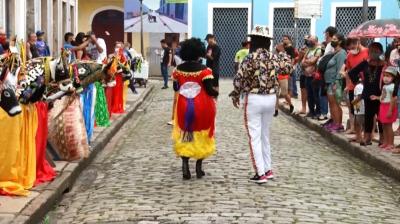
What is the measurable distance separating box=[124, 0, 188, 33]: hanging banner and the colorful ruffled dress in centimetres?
2372

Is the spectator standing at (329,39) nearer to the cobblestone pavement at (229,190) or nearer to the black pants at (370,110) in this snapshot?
the cobblestone pavement at (229,190)

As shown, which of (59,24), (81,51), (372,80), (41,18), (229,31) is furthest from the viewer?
(229,31)

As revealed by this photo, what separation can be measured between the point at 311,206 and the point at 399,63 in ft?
14.0

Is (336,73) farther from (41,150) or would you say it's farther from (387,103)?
(41,150)

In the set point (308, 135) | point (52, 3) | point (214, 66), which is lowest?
point (308, 135)


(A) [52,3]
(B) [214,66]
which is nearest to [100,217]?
(B) [214,66]

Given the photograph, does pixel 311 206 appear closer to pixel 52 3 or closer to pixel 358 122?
pixel 358 122

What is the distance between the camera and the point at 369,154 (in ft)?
35.1

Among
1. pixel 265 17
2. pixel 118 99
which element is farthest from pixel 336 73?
pixel 265 17

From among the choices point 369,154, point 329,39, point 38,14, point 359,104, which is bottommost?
point 369,154

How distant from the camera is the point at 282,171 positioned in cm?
934

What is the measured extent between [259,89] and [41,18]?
18.7m

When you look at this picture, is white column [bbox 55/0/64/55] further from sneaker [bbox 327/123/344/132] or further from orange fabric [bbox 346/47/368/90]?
orange fabric [bbox 346/47/368/90]

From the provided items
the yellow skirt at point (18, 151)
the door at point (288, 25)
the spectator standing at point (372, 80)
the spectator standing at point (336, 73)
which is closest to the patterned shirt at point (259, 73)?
the yellow skirt at point (18, 151)
